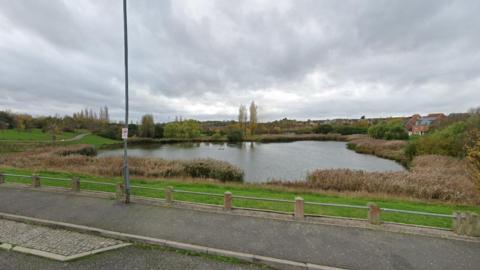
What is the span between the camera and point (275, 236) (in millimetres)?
4754

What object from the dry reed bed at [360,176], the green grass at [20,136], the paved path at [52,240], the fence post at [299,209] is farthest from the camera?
the green grass at [20,136]

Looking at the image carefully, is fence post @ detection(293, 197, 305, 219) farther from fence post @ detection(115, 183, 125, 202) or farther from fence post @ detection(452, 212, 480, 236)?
fence post @ detection(115, 183, 125, 202)

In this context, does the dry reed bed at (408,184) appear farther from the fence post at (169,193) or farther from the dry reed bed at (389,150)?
the dry reed bed at (389,150)

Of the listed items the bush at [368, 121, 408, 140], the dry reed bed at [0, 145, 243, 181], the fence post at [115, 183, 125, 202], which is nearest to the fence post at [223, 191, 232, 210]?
the fence post at [115, 183, 125, 202]

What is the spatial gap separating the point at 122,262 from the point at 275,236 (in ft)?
11.0

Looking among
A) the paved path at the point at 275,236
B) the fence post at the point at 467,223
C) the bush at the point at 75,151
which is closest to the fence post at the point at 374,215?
the paved path at the point at 275,236

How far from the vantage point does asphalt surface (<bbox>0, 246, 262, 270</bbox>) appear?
3.73m

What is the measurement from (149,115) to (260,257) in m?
68.8

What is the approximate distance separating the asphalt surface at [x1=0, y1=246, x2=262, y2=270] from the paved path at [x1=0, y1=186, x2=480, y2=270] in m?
0.48

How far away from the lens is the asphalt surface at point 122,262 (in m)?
3.73

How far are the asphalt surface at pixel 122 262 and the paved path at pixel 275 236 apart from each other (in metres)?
0.48

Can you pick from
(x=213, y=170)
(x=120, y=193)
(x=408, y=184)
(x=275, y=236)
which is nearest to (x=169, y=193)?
(x=120, y=193)

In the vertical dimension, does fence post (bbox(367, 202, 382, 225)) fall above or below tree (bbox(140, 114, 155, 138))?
below

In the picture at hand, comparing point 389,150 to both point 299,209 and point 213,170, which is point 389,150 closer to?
point 213,170
